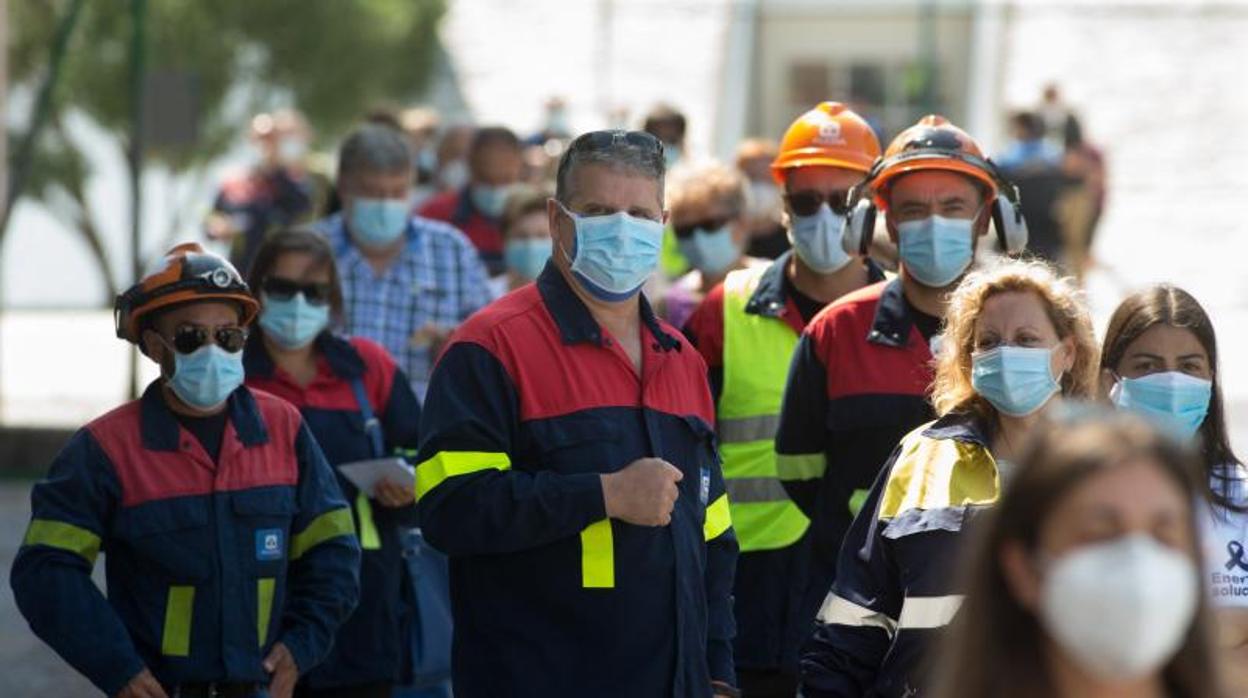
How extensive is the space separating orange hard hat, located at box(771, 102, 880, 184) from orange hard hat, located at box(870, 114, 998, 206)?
0.77 metres

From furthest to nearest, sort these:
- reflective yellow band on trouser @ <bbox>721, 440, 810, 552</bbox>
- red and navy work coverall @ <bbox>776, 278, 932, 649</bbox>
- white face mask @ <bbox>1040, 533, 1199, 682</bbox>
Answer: reflective yellow band on trouser @ <bbox>721, 440, 810, 552</bbox> < red and navy work coverall @ <bbox>776, 278, 932, 649</bbox> < white face mask @ <bbox>1040, 533, 1199, 682</bbox>

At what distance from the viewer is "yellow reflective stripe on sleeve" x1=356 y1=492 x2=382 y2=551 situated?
24.9 ft

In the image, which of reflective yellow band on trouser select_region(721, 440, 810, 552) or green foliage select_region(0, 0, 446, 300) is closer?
reflective yellow band on trouser select_region(721, 440, 810, 552)

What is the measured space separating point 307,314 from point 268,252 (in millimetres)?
331

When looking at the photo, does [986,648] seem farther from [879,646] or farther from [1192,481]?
[879,646]

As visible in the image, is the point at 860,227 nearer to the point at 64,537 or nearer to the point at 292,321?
the point at 292,321

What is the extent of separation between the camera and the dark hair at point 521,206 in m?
10.8

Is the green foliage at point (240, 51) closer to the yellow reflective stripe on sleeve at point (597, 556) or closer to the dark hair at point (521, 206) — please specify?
the dark hair at point (521, 206)

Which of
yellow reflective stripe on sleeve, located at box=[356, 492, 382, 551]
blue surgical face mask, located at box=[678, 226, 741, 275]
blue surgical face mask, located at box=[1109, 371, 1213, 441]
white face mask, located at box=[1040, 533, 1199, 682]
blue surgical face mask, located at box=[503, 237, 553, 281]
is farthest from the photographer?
blue surgical face mask, located at box=[503, 237, 553, 281]

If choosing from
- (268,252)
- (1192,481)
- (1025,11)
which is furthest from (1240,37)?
(1192,481)

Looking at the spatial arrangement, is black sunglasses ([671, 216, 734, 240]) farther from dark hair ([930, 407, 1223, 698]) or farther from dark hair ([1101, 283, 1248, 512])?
dark hair ([930, 407, 1223, 698])

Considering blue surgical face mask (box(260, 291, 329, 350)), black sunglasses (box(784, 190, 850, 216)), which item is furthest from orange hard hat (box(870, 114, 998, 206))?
blue surgical face mask (box(260, 291, 329, 350))

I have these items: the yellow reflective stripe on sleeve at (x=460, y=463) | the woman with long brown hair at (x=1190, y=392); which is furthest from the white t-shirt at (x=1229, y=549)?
the yellow reflective stripe on sleeve at (x=460, y=463)

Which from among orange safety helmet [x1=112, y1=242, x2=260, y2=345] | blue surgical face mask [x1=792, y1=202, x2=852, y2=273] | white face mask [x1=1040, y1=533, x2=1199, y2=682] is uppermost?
blue surgical face mask [x1=792, y1=202, x2=852, y2=273]
